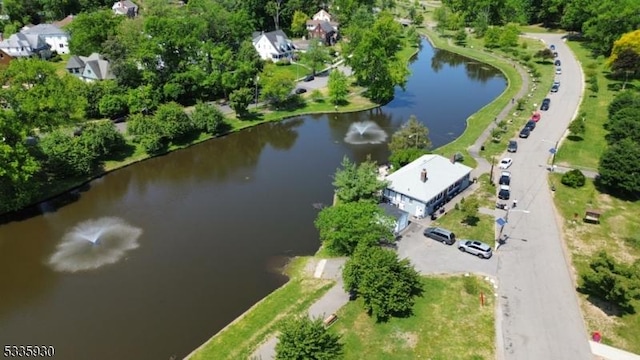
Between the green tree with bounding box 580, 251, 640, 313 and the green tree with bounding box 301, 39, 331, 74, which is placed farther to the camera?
the green tree with bounding box 301, 39, 331, 74

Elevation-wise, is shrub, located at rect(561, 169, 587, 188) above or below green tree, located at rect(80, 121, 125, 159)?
below

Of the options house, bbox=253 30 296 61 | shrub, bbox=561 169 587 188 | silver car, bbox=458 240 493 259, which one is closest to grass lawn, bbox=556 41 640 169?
shrub, bbox=561 169 587 188

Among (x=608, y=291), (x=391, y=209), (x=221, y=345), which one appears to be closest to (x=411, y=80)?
(x=391, y=209)

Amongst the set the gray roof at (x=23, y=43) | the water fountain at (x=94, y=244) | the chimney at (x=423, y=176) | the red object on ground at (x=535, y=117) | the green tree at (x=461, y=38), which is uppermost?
the green tree at (x=461, y=38)

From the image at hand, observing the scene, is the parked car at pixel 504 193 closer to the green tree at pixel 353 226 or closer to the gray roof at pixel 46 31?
the green tree at pixel 353 226


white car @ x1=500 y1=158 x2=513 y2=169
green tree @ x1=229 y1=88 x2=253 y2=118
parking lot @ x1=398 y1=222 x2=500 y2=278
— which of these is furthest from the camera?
green tree @ x1=229 y1=88 x2=253 y2=118

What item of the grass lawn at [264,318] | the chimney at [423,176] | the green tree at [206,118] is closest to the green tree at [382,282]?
the grass lawn at [264,318]

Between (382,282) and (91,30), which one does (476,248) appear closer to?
(382,282)

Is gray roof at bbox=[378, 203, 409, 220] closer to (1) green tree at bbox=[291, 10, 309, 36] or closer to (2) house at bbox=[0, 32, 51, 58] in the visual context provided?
(2) house at bbox=[0, 32, 51, 58]
